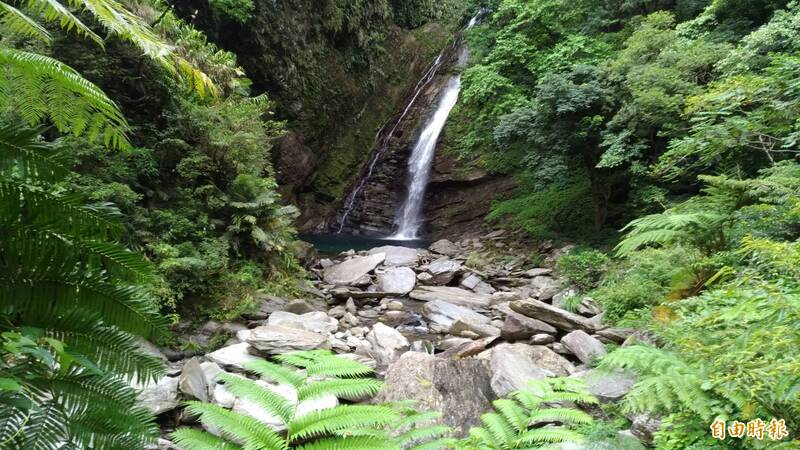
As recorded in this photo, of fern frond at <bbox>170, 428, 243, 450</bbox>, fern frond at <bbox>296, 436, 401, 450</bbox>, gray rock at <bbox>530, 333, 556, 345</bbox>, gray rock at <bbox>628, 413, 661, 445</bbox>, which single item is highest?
fern frond at <bbox>170, 428, 243, 450</bbox>

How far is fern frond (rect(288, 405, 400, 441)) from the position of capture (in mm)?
1274

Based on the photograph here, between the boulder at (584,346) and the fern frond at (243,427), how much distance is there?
12.6ft

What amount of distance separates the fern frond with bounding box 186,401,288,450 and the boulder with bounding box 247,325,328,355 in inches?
132

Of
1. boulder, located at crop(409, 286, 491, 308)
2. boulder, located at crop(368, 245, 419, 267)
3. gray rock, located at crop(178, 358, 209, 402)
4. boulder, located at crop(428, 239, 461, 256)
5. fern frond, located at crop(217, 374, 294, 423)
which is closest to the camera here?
fern frond, located at crop(217, 374, 294, 423)

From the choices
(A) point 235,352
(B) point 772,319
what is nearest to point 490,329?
(A) point 235,352

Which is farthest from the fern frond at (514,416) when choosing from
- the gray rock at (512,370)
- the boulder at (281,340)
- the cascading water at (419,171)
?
the cascading water at (419,171)

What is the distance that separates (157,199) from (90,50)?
218 cm

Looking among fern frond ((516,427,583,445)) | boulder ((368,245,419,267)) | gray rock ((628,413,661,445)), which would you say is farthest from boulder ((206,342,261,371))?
boulder ((368,245,419,267))

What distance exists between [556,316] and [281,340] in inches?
133

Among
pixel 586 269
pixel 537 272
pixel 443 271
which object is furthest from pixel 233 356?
pixel 537 272

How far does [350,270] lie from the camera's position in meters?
9.58

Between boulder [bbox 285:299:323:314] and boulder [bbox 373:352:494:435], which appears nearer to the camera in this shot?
boulder [bbox 373:352:494:435]

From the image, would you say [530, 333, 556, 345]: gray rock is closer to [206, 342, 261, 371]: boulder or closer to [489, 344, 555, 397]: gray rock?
[489, 344, 555, 397]: gray rock

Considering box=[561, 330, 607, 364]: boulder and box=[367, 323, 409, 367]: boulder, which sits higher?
box=[561, 330, 607, 364]: boulder
